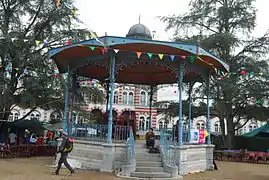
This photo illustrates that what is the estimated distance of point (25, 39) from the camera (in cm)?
1845

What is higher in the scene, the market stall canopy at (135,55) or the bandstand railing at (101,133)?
the market stall canopy at (135,55)

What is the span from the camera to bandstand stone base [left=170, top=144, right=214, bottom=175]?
11836mm

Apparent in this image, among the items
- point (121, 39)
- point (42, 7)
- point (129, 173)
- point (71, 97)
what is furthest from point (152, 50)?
point (42, 7)

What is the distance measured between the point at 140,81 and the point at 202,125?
86.6 ft

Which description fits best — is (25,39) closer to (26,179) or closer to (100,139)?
(100,139)

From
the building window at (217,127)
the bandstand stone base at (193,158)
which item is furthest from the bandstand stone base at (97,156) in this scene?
the building window at (217,127)

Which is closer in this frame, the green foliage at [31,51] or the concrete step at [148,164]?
the concrete step at [148,164]

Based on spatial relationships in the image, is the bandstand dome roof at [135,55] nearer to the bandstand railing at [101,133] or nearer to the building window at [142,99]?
the bandstand railing at [101,133]

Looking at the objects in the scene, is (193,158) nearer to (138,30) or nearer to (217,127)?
(138,30)

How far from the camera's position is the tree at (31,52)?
58.1 feet

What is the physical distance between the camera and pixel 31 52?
1855cm

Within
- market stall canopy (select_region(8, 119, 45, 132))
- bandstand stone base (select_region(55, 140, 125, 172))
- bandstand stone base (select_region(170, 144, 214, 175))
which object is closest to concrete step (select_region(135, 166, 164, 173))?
bandstand stone base (select_region(55, 140, 125, 172))

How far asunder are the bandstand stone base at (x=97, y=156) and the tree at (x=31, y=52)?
19.5 feet

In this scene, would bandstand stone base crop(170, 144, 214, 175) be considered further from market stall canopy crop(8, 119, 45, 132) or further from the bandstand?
market stall canopy crop(8, 119, 45, 132)
